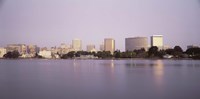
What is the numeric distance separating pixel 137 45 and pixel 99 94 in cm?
14522

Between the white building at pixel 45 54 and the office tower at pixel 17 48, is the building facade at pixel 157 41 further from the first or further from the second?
the office tower at pixel 17 48

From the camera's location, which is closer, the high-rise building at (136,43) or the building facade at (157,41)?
the building facade at (157,41)

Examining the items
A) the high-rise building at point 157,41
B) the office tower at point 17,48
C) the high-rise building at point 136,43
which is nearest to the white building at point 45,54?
the office tower at point 17,48

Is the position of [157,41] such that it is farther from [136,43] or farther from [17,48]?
[17,48]

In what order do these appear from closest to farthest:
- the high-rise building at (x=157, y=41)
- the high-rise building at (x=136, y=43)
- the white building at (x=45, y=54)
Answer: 1. the high-rise building at (x=157, y=41)
2. the high-rise building at (x=136, y=43)
3. the white building at (x=45, y=54)

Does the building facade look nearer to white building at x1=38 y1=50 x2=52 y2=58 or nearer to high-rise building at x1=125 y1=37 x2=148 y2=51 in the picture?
high-rise building at x1=125 y1=37 x2=148 y2=51

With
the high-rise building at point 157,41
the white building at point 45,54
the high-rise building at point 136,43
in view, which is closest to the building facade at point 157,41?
the high-rise building at point 157,41

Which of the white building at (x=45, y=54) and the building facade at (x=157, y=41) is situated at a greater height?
the building facade at (x=157, y=41)

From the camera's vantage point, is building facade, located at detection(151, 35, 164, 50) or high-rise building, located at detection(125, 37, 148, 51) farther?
high-rise building, located at detection(125, 37, 148, 51)

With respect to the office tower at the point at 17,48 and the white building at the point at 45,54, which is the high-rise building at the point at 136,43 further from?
the office tower at the point at 17,48

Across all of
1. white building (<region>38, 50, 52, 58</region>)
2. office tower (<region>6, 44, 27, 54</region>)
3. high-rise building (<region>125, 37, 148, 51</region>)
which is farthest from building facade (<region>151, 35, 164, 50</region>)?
office tower (<region>6, 44, 27, 54</region>)

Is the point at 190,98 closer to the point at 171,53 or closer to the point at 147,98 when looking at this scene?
the point at 147,98

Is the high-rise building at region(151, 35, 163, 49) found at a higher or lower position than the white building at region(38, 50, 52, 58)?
higher

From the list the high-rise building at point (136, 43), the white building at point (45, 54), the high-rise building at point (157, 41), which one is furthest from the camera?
the white building at point (45, 54)
